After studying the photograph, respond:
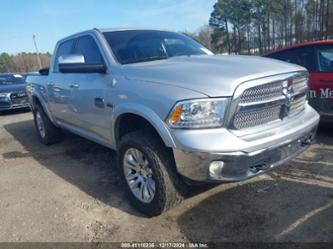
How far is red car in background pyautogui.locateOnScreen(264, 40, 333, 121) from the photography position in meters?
5.04

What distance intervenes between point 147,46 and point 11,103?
8.39 m

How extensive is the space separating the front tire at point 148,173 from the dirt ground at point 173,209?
190 mm

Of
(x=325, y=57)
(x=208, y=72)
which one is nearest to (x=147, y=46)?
(x=208, y=72)

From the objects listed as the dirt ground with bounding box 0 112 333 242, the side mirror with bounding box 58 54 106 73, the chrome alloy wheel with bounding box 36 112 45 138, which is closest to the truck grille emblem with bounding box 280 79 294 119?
the dirt ground with bounding box 0 112 333 242

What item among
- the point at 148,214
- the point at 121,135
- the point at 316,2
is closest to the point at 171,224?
the point at 148,214

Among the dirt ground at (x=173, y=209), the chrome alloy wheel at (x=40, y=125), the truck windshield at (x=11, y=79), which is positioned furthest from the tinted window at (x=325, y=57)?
the truck windshield at (x=11, y=79)

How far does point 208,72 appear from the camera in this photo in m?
2.88

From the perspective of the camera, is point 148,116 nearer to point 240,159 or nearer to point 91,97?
point 240,159

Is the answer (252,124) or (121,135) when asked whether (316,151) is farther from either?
(121,135)

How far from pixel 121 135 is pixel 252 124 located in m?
1.46

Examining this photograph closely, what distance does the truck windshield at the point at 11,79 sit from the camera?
12385 millimetres

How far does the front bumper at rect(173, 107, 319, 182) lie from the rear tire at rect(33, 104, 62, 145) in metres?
3.98

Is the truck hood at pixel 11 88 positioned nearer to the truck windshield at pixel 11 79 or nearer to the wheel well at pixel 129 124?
the truck windshield at pixel 11 79

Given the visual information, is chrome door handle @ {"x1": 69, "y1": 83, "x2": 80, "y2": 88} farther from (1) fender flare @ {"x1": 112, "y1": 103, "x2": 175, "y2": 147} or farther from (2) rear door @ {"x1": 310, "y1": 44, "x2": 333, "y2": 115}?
(2) rear door @ {"x1": 310, "y1": 44, "x2": 333, "y2": 115}
